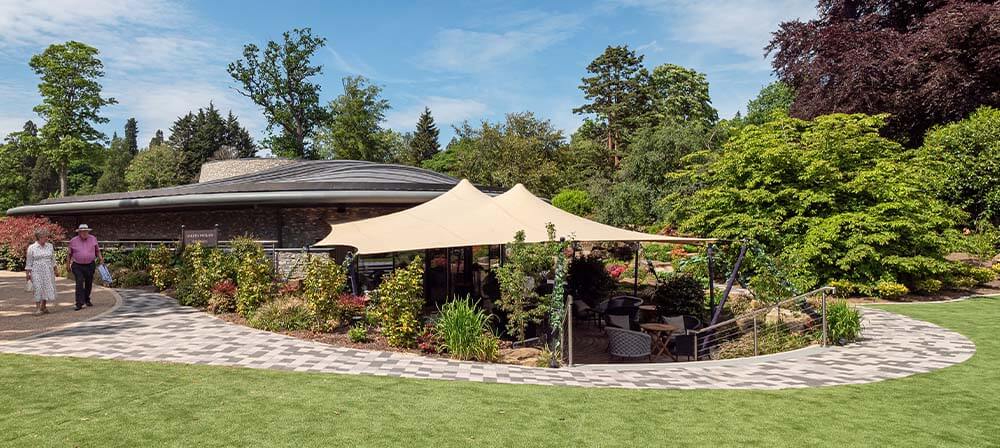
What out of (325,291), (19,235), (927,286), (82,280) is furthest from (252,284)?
(927,286)

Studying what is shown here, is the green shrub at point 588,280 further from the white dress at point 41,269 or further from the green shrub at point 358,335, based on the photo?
the white dress at point 41,269

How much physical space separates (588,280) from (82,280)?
10511 millimetres

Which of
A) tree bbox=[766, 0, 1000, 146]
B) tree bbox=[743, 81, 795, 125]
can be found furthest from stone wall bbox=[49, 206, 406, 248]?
tree bbox=[743, 81, 795, 125]

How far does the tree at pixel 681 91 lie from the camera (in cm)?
4525

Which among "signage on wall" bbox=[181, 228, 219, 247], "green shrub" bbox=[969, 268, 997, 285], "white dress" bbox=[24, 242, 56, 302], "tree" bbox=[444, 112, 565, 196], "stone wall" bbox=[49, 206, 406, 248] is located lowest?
"green shrub" bbox=[969, 268, 997, 285]

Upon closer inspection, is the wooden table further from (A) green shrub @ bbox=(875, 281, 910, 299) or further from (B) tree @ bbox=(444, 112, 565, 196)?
(B) tree @ bbox=(444, 112, 565, 196)

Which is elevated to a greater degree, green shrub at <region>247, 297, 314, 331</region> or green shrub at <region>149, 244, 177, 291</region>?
green shrub at <region>149, 244, 177, 291</region>

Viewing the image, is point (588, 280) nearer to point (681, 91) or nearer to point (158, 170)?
point (681, 91)

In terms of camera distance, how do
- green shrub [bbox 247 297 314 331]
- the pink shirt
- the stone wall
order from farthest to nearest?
1. the stone wall
2. the pink shirt
3. green shrub [bbox 247 297 314 331]

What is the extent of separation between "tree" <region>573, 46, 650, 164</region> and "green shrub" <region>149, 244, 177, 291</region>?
3498 cm

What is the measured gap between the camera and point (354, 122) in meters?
49.9

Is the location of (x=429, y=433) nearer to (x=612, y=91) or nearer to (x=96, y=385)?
(x=96, y=385)

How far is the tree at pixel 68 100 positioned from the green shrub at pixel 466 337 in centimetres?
Answer: 4371

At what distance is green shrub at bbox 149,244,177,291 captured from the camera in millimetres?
13750
